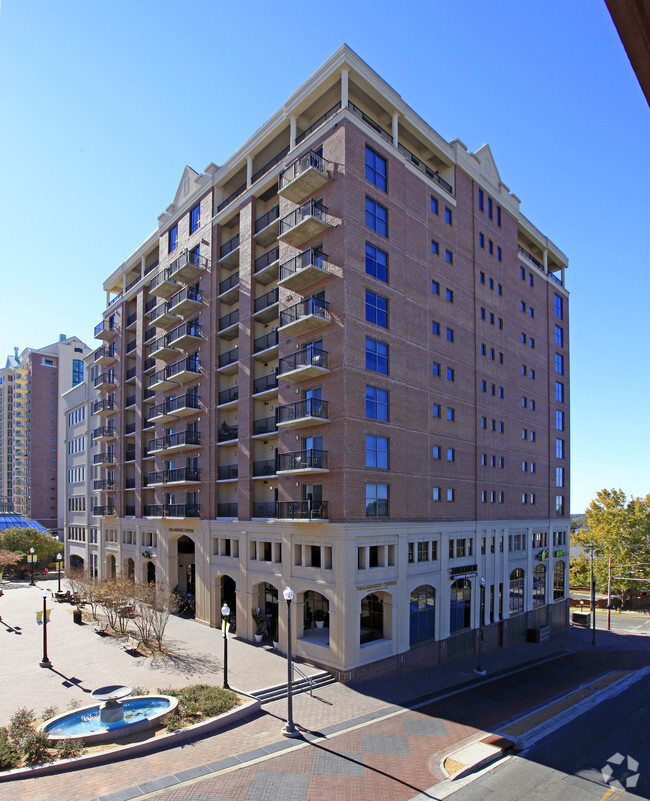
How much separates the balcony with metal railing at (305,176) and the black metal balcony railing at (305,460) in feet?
47.9

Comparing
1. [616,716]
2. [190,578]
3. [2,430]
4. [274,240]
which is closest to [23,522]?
[190,578]

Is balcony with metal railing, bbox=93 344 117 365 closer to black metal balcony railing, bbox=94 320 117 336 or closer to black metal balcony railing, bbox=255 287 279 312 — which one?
black metal balcony railing, bbox=94 320 117 336

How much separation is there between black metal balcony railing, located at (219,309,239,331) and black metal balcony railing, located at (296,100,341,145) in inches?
460

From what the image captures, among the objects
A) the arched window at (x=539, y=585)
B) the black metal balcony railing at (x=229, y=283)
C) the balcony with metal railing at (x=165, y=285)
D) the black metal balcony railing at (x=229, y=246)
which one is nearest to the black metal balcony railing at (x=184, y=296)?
the balcony with metal railing at (x=165, y=285)

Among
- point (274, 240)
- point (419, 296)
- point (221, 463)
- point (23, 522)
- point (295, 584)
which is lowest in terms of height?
point (23, 522)

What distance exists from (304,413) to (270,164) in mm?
17379

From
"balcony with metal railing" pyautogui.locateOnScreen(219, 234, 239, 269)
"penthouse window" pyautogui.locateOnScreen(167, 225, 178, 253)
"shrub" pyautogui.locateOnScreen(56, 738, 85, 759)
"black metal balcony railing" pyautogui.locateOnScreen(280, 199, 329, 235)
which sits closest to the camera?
"shrub" pyautogui.locateOnScreen(56, 738, 85, 759)

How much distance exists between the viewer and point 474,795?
52.1 ft

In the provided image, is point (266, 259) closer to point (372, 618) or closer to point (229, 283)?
point (229, 283)

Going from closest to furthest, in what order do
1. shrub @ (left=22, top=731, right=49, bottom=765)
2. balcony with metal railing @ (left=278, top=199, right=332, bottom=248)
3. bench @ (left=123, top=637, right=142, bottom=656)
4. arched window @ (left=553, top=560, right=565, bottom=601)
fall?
shrub @ (left=22, top=731, right=49, bottom=765), balcony with metal railing @ (left=278, top=199, right=332, bottom=248), bench @ (left=123, top=637, right=142, bottom=656), arched window @ (left=553, top=560, right=565, bottom=601)

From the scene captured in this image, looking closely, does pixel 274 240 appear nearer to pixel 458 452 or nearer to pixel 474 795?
pixel 458 452

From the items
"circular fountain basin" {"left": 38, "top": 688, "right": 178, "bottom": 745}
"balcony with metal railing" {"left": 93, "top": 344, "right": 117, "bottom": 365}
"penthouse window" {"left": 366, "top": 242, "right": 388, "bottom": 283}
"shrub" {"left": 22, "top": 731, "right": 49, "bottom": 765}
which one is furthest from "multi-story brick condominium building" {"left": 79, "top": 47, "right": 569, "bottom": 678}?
"shrub" {"left": 22, "top": 731, "right": 49, "bottom": 765}

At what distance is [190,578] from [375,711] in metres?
24.3

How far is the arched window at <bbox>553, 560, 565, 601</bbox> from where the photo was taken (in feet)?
151
